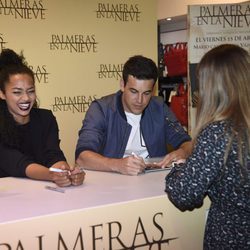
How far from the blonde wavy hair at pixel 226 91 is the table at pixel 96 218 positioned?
0.41m

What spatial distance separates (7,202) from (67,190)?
0.26 m

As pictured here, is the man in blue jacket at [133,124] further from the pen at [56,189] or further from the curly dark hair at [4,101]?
the pen at [56,189]

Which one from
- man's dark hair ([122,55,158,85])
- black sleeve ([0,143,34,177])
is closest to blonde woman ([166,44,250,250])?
black sleeve ([0,143,34,177])

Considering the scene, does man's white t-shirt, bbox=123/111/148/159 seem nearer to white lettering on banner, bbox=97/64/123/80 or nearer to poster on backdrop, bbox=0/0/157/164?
poster on backdrop, bbox=0/0/157/164

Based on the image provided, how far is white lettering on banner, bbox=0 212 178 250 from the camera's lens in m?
1.47

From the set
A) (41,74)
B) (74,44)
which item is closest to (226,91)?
(41,74)

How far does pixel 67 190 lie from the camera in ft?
5.92

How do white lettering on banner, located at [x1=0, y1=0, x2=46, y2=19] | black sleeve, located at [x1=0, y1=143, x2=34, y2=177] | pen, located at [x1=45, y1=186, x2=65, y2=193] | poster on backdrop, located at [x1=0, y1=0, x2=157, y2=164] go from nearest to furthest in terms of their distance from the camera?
pen, located at [x1=45, y1=186, x2=65, y2=193]
black sleeve, located at [x1=0, y1=143, x2=34, y2=177]
white lettering on banner, located at [x1=0, y1=0, x2=46, y2=19]
poster on backdrop, located at [x1=0, y1=0, x2=157, y2=164]

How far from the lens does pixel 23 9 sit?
3619 mm

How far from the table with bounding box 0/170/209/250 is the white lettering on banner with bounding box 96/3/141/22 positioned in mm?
2425

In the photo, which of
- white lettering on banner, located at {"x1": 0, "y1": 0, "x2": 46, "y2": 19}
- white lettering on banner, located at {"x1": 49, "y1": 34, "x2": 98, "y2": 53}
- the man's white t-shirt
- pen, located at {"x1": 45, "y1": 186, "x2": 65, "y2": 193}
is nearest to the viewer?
pen, located at {"x1": 45, "y1": 186, "x2": 65, "y2": 193}

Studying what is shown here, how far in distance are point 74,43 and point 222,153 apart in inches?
108

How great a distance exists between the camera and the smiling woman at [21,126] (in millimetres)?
2113

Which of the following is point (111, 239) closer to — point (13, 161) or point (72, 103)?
point (13, 161)
